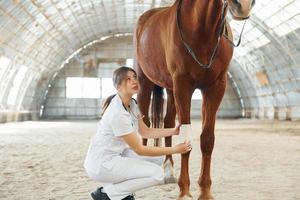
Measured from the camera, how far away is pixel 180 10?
4.08 meters

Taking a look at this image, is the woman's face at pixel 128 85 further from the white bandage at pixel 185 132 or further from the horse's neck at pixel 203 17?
the horse's neck at pixel 203 17

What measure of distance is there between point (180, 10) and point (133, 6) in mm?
22543

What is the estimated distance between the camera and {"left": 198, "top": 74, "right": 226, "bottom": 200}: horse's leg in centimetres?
406

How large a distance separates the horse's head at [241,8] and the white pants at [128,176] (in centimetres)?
143

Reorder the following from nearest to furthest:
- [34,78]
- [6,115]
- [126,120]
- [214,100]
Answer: [126,120] < [214,100] < [6,115] < [34,78]

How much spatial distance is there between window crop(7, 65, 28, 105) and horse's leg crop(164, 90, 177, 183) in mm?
20161

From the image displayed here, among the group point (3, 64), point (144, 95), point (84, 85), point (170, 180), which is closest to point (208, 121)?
point (170, 180)

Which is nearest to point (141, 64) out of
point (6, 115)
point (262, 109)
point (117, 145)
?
point (117, 145)

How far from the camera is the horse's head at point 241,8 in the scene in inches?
125

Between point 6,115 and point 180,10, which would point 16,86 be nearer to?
point 6,115

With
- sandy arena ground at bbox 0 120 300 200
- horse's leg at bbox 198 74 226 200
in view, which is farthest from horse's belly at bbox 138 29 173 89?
sandy arena ground at bbox 0 120 300 200

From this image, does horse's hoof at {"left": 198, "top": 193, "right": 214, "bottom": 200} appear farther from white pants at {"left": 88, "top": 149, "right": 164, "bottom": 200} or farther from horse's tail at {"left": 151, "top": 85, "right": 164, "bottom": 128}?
horse's tail at {"left": 151, "top": 85, "right": 164, "bottom": 128}

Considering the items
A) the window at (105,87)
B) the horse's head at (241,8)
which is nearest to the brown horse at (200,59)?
the horse's head at (241,8)

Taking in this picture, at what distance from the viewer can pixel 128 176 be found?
3.33 meters
